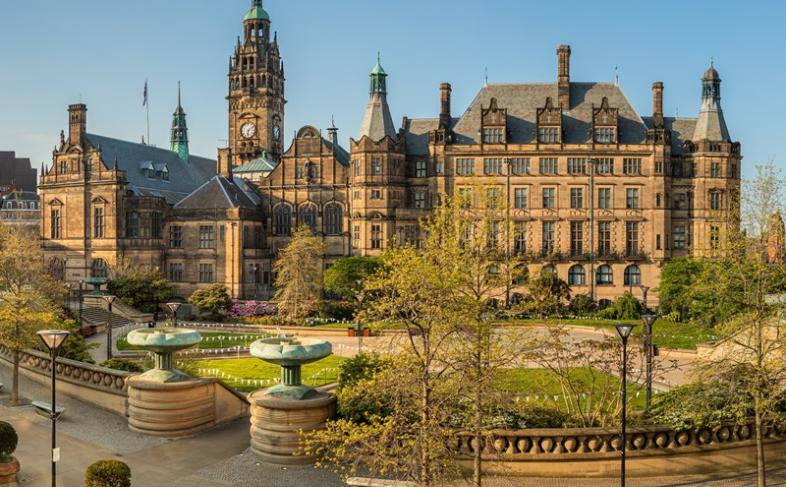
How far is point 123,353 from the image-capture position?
42.6m

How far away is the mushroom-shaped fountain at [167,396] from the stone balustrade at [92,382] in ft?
4.98

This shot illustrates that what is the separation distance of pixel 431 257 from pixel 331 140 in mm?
58238

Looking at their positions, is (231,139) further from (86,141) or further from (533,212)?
(533,212)

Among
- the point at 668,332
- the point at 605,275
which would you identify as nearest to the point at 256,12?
the point at 605,275

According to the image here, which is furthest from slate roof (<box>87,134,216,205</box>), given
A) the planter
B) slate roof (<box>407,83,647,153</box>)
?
the planter

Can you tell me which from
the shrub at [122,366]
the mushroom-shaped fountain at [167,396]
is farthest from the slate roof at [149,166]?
the mushroom-shaped fountain at [167,396]

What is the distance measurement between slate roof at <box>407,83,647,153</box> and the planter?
51.5m

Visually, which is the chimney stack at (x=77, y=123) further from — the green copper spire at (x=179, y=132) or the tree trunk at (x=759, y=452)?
the tree trunk at (x=759, y=452)

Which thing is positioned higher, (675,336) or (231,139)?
(231,139)

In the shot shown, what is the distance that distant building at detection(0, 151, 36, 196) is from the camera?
5374 inches

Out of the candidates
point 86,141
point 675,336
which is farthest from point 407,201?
point 86,141

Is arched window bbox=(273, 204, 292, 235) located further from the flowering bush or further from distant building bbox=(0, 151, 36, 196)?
distant building bbox=(0, 151, 36, 196)

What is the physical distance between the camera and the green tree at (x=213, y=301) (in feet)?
197

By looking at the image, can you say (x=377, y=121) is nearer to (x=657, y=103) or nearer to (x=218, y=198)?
(x=218, y=198)
